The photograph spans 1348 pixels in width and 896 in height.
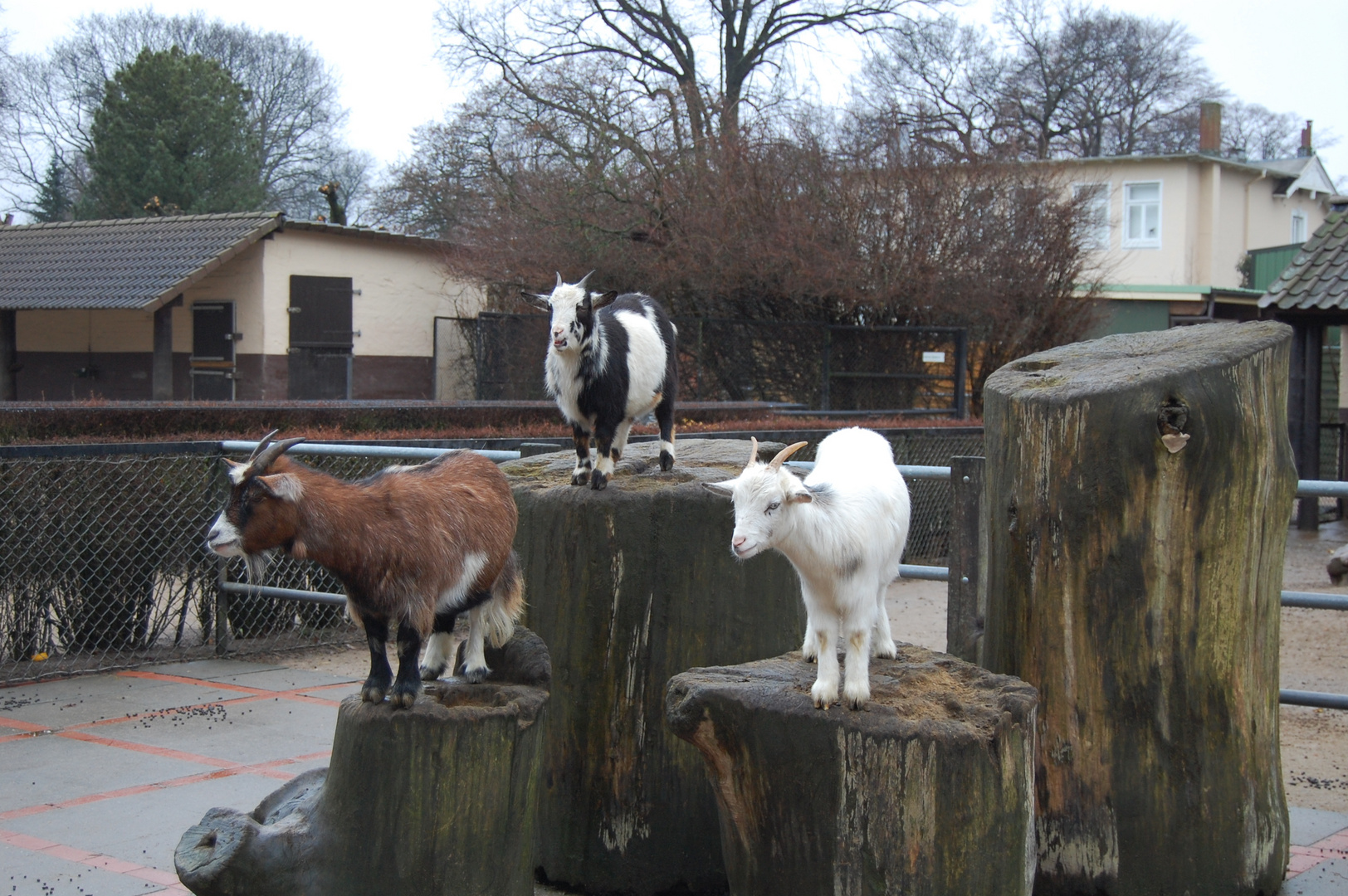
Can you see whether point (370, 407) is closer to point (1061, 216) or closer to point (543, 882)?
point (543, 882)

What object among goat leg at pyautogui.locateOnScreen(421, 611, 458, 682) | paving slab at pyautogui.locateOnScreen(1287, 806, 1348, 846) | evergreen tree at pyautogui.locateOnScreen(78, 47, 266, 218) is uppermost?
evergreen tree at pyautogui.locateOnScreen(78, 47, 266, 218)

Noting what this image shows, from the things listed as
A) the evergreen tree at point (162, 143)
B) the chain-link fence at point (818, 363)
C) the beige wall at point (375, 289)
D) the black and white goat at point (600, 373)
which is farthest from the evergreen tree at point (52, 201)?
the black and white goat at point (600, 373)

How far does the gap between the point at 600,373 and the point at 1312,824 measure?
11.2 ft

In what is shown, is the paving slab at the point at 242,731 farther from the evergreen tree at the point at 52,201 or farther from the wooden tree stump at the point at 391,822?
the evergreen tree at the point at 52,201

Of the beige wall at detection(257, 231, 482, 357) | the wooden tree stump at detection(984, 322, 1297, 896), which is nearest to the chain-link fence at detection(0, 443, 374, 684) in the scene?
the wooden tree stump at detection(984, 322, 1297, 896)

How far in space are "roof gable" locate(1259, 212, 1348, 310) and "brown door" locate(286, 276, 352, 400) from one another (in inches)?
534

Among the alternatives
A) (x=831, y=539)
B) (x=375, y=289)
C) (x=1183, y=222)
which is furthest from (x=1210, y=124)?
(x=831, y=539)

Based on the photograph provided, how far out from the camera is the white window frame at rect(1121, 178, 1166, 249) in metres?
30.5

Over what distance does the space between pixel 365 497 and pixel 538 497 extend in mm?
1076

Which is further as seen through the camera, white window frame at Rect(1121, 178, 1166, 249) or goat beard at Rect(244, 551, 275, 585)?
white window frame at Rect(1121, 178, 1166, 249)

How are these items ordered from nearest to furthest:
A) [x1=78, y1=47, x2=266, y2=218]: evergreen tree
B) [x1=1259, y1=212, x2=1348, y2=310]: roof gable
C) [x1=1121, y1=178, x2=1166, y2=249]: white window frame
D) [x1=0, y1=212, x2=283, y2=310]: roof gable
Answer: [x1=1259, y1=212, x2=1348, y2=310]: roof gable, [x1=0, y1=212, x2=283, y2=310]: roof gable, [x1=1121, y1=178, x2=1166, y2=249]: white window frame, [x1=78, y1=47, x2=266, y2=218]: evergreen tree

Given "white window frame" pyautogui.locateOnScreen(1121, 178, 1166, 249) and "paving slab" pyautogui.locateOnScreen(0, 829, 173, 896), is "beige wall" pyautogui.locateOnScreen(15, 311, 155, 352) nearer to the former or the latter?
"paving slab" pyautogui.locateOnScreen(0, 829, 173, 896)

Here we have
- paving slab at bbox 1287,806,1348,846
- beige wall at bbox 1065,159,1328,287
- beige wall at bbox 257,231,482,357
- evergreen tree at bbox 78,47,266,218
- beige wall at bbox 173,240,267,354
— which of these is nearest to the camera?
paving slab at bbox 1287,806,1348,846

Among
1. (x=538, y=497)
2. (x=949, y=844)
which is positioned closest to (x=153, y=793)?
(x=538, y=497)
